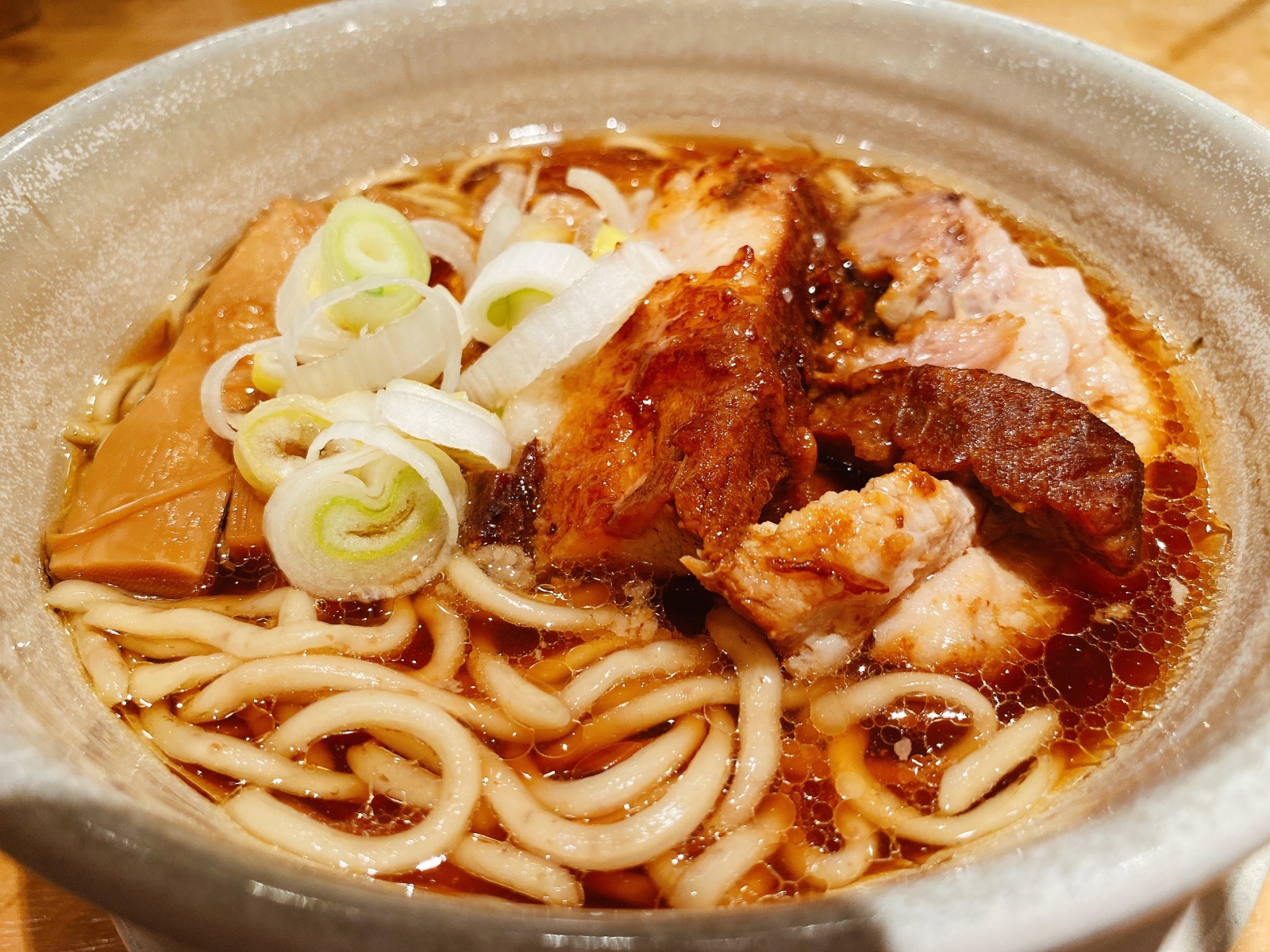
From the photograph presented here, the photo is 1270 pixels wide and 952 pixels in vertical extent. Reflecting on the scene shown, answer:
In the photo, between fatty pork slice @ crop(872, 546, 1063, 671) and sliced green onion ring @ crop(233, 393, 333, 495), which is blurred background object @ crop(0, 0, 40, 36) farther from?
fatty pork slice @ crop(872, 546, 1063, 671)

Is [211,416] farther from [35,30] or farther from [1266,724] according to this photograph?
[35,30]

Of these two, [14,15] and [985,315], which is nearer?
[985,315]

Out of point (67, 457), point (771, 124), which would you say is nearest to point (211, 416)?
point (67, 457)

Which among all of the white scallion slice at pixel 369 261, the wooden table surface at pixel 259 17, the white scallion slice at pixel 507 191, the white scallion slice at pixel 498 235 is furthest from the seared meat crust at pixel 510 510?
the wooden table surface at pixel 259 17

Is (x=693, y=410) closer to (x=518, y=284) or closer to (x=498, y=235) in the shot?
(x=518, y=284)

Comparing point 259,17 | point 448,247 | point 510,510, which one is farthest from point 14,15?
point 510,510
